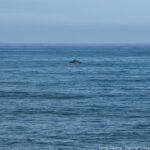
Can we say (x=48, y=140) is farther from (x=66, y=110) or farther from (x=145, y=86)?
(x=145, y=86)

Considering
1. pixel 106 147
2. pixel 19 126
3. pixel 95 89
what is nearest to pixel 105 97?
pixel 95 89

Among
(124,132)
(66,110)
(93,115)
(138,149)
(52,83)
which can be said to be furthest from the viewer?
(52,83)

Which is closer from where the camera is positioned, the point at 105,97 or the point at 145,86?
the point at 105,97

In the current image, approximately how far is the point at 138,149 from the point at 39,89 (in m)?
31.6

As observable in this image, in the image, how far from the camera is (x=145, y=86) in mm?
61812

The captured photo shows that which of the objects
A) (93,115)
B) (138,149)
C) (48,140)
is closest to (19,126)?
(48,140)

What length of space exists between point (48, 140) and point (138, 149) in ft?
20.9

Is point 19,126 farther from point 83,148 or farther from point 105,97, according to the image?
point 105,97

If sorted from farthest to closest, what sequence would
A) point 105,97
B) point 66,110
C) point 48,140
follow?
point 105,97 < point 66,110 < point 48,140

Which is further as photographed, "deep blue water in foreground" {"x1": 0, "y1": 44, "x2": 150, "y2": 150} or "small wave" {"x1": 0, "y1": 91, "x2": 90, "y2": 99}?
"small wave" {"x1": 0, "y1": 91, "x2": 90, "y2": 99}

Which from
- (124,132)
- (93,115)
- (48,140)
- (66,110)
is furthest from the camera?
(66,110)

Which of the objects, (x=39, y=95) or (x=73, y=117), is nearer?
(x=73, y=117)

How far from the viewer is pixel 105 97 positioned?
167 ft

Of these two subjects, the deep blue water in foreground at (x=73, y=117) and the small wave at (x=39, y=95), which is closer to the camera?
the deep blue water in foreground at (x=73, y=117)
